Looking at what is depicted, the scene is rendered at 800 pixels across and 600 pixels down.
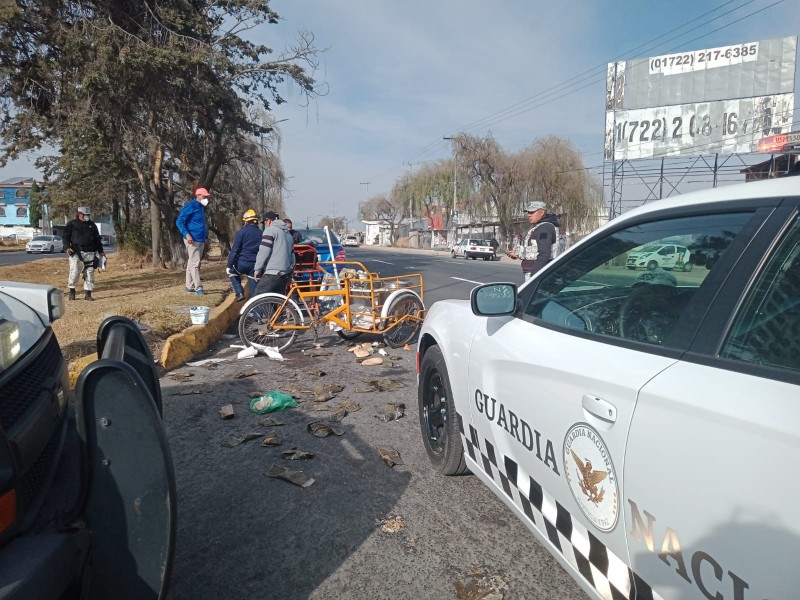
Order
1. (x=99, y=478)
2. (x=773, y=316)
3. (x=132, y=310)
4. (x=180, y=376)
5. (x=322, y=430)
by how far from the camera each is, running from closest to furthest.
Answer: (x=773, y=316) → (x=99, y=478) → (x=322, y=430) → (x=180, y=376) → (x=132, y=310)

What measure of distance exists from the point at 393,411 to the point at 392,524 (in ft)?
6.04

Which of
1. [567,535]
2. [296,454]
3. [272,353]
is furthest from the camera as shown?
[272,353]

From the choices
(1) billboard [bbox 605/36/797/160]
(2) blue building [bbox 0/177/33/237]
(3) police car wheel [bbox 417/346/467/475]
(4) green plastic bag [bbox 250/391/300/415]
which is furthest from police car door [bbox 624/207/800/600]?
(2) blue building [bbox 0/177/33/237]

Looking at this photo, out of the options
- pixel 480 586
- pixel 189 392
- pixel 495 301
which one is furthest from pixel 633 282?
pixel 189 392

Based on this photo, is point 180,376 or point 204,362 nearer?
point 180,376

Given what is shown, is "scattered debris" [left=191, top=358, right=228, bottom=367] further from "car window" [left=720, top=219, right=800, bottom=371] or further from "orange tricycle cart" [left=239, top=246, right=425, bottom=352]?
"car window" [left=720, top=219, right=800, bottom=371]

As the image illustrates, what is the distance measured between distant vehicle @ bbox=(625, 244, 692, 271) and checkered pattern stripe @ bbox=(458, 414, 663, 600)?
0.98m

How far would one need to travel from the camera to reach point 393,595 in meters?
2.45

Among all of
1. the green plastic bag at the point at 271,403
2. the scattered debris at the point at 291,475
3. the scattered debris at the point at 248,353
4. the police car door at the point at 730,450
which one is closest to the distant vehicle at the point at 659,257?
the police car door at the point at 730,450

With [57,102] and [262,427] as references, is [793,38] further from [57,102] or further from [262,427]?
[262,427]

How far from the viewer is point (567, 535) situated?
6.69 feet

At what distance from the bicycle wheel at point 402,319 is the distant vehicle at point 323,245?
3.39 metres

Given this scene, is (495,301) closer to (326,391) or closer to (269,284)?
(326,391)

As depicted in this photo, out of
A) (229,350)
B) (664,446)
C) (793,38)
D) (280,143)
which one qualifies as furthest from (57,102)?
(793,38)
